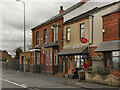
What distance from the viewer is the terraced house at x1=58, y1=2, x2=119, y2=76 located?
19.8 metres

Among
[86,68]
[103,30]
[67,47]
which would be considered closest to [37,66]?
[67,47]

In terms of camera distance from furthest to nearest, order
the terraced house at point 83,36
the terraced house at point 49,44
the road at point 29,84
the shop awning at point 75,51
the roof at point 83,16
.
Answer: the terraced house at point 49,44
the roof at point 83,16
the shop awning at point 75,51
the terraced house at point 83,36
the road at point 29,84

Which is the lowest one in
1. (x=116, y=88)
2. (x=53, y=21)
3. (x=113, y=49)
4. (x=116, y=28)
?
(x=116, y=88)

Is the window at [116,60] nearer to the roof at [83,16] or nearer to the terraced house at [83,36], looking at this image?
the terraced house at [83,36]

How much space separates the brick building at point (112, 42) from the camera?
15734 mm

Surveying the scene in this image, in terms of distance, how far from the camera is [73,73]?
870 inches

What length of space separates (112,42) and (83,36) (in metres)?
5.94

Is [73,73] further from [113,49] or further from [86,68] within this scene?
[113,49]

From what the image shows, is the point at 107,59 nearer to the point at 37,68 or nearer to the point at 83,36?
the point at 83,36

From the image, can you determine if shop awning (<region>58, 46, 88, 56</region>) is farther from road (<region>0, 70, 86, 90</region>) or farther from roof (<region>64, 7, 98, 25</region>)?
road (<region>0, 70, 86, 90</region>)

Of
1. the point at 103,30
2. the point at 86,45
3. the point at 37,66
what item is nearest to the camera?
the point at 103,30

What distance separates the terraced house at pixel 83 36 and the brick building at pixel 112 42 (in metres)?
1.28

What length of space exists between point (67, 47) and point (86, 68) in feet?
18.0

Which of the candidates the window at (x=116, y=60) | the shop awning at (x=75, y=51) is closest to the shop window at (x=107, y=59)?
A: the window at (x=116, y=60)
